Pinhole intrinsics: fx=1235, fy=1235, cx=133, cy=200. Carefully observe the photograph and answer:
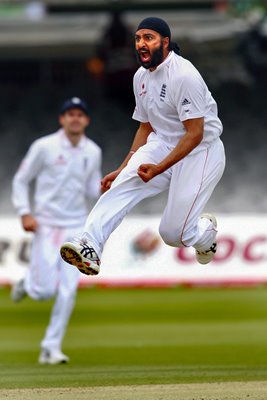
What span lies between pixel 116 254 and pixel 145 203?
720 centimetres

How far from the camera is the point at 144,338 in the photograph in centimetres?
1170

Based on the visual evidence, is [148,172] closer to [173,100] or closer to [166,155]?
[166,155]

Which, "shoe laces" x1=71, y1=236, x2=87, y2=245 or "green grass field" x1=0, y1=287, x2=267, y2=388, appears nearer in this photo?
"shoe laces" x1=71, y1=236, x2=87, y2=245

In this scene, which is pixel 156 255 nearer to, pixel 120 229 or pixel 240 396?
pixel 120 229

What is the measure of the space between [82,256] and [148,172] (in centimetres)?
64

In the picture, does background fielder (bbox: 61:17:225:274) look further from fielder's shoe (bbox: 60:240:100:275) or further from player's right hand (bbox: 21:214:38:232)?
player's right hand (bbox: 21:214:38:232)

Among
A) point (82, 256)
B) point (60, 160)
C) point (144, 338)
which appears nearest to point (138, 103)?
point (82, 256)

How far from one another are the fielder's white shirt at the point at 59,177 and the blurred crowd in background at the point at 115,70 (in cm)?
1417

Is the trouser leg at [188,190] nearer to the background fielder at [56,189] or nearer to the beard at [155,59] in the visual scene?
the beard at [155,59]

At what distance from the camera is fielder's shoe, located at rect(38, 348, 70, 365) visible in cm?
971

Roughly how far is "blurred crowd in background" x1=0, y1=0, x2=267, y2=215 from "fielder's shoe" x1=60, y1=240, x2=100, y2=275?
675 inches

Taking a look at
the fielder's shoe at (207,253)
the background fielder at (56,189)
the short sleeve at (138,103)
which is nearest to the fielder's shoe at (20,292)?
the background fielder at (56,189)

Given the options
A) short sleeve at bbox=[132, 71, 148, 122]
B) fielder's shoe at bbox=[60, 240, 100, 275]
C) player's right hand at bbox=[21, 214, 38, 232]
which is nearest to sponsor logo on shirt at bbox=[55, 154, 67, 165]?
player's right hand at bbox=[21, 214, 38, 232]

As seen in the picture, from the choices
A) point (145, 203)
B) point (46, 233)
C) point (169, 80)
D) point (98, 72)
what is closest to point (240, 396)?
point (169, 80)
